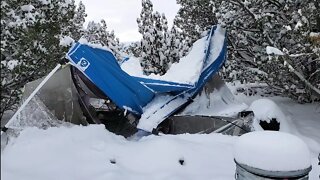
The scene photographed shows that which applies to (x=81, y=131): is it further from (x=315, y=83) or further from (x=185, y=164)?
(x=315, y=83)

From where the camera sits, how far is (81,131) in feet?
18.5

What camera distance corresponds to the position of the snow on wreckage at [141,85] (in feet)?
20.0

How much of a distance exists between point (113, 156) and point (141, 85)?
1.90m

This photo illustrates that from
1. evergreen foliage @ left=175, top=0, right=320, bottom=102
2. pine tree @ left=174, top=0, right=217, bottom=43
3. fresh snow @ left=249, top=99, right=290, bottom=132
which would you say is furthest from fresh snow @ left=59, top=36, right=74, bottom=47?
fresh snow @ left=249, top=99, right=290, bottom=132

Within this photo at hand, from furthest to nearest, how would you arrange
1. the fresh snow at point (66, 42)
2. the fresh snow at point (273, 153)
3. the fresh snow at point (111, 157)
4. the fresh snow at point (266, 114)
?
the fresh snow at point (66, 42) < the fresh snow at point (266, 114) < the fresh snow at point (111, 157) < the fresh snow at point (273, 153)

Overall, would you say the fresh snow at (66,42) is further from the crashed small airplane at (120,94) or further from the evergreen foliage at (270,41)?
the evergreen foliage at (270,41)

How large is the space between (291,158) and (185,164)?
77.1 inches

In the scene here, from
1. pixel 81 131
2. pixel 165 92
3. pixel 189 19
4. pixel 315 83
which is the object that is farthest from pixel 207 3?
pixel 81 131

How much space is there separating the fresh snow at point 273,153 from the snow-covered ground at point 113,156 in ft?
4.50

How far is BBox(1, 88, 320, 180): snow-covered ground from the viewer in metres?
4.27

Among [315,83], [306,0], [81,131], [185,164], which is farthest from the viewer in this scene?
[315,83]

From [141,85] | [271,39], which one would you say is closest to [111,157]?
[141,85]

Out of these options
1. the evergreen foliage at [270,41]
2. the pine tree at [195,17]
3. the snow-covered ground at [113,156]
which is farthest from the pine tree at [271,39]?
the snow-covered ground at [113,156]

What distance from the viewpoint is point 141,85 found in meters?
6.51
